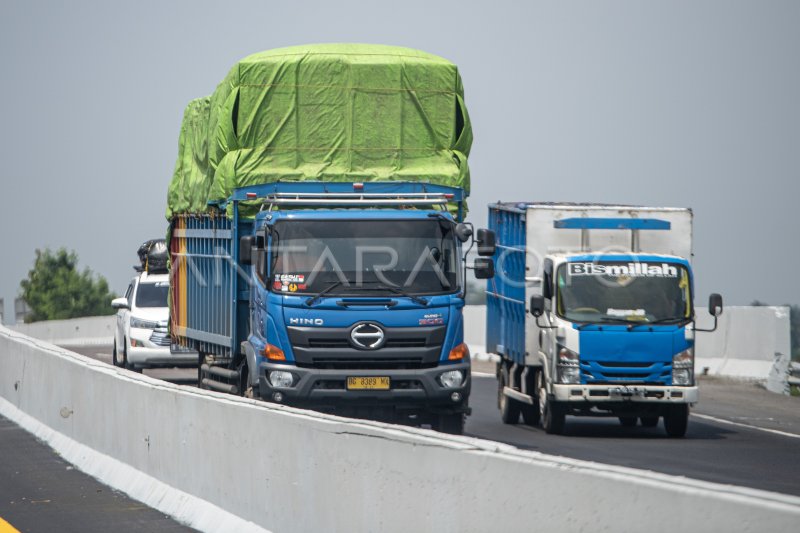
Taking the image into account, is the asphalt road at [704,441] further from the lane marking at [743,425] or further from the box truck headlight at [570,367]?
the box truck headlight at [570,367]

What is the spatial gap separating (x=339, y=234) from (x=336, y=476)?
8.41 m

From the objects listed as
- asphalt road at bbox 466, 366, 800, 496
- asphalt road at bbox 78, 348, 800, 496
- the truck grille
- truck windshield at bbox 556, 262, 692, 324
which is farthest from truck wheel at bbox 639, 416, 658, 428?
the truck grille

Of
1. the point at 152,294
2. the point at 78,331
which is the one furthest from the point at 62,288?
the point at 152,294

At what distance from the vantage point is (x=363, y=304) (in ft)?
57.0

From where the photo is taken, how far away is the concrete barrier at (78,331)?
59531mm

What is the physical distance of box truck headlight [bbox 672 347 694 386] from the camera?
2047 cm

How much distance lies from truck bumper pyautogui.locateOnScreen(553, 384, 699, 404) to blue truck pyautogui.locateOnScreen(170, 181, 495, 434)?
275 centimetres

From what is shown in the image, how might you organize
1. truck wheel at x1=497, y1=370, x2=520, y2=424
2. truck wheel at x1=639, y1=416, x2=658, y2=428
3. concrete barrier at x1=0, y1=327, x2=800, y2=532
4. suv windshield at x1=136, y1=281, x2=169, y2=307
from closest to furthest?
concrete barrier at x1=0, y1=327, x2=800, y2=532 < truck wheel at x1=497, y1=370, x2=520, y2=424 < truck wheel at x1=639, y1=416, x2=658, y2=428 < suv windshield at x1=136, y1=281, x2=169, y2=307

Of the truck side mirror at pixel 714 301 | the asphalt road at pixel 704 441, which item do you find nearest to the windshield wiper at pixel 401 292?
the asphalt road at pixel 704 441

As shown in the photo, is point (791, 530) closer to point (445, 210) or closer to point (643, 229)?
point (445, 210)

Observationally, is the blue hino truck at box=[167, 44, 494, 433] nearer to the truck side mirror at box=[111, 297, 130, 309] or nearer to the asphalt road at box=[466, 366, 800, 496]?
the asphalt road at box=[466, 366, 800, 496]

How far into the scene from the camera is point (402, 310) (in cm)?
1744

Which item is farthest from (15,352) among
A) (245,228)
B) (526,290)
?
(526,290)

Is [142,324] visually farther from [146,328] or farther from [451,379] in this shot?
[451,379]
